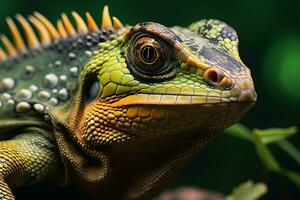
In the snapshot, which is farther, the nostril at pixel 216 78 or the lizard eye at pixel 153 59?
the lizard eye at pixel 153 59

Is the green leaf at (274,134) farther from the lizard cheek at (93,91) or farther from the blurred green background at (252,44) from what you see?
the blurred green background at (252,44)

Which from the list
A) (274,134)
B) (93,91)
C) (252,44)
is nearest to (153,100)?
(93,91)

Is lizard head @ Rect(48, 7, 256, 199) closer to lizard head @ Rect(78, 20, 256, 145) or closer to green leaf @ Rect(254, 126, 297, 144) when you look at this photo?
lizard head @ Rect(78, 20, 256, 145)

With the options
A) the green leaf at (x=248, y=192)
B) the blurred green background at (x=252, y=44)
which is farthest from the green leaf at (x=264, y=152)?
the blurred green background at (x=252, y=44)

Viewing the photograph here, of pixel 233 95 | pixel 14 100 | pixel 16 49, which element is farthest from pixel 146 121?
pixel 16 49

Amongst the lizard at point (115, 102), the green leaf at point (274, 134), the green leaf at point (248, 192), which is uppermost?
the lizard at point (115, 102)

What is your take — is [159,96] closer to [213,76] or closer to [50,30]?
[213,76]

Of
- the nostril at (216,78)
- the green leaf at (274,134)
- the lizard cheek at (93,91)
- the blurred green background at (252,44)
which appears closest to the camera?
→ the nostril at (216,78)
